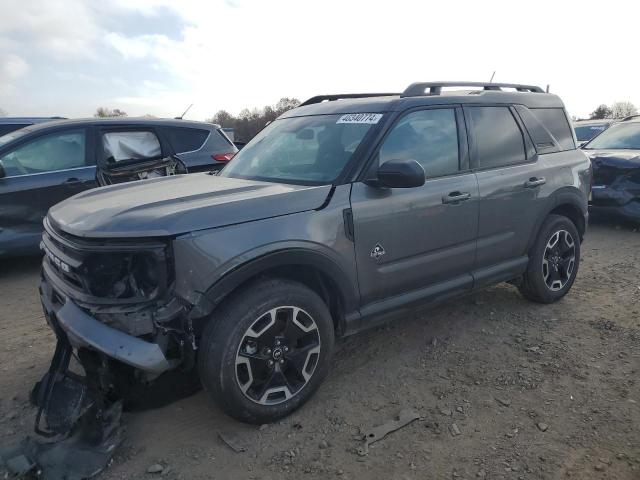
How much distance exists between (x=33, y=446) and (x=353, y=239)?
2.06 m

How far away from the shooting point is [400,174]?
3.04 metres

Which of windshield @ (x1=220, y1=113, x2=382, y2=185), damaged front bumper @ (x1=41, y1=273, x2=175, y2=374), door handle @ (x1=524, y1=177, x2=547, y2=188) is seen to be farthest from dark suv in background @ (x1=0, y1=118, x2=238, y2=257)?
door handle @ (x1=524, y1=177, x2=547, y2=188)

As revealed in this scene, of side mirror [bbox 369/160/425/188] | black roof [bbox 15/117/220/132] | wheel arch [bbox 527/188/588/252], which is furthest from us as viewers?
black roof [bbox 15/117/220/132]

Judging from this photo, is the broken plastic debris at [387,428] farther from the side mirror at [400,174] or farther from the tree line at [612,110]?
the tree line at [612,110]

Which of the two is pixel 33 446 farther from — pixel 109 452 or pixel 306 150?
pixel 306 150

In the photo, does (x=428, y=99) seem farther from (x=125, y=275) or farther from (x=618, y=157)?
(x=618, y=157)

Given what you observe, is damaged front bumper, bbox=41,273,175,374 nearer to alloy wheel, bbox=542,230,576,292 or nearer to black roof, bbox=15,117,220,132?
alloy wheel, bbox=542,230,576,292

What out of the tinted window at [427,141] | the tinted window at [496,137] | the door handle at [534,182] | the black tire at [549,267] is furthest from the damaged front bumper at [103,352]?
the black tire at [549,267]

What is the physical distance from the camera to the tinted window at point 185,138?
664 cm

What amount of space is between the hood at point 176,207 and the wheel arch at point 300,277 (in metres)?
0.25

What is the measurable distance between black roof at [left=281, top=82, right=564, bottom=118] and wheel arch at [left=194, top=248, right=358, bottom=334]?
4.10 feet

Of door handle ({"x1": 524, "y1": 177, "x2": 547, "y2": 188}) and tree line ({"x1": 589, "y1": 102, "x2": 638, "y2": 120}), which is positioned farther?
tree line ({"x1": 589, "y1": 102, "x2": 638, "y2": 120})

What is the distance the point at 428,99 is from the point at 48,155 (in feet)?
14.5

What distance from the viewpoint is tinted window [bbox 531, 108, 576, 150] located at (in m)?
4.55
